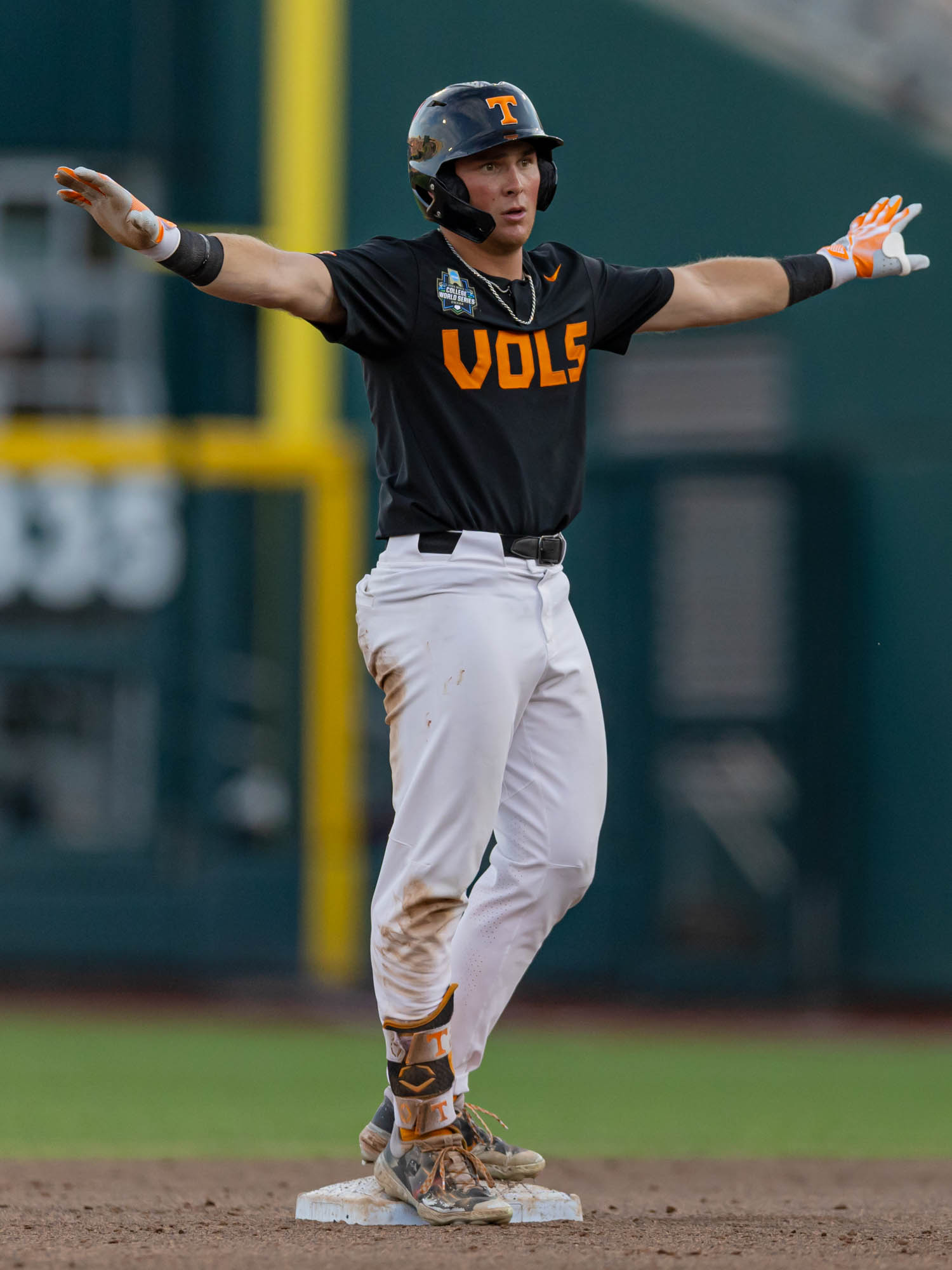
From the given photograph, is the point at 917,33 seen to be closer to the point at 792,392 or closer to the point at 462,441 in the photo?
the point at 792,392

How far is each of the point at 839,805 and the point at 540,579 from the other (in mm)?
6969

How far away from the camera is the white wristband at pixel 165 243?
3.90 m

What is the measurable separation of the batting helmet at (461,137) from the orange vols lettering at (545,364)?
0.85 feet

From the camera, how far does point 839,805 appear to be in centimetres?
1087

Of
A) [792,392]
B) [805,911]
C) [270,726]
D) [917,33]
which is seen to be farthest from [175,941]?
[917,33]

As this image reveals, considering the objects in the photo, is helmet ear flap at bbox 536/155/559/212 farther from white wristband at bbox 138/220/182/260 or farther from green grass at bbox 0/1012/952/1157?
green grass at bbox 0/1012/952/1157

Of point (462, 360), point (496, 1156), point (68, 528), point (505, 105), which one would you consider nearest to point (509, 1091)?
point (496, 1156)

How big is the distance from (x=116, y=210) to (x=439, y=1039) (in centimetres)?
193

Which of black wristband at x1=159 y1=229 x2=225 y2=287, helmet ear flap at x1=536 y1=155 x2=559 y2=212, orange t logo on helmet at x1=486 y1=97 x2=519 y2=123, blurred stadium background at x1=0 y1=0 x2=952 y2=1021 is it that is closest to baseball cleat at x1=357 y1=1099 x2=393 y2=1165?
black wristband at x1=159 y1=229 x2=225 y2=287

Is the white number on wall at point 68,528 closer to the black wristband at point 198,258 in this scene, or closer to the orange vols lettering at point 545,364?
the orange vols lettering at point 545,364

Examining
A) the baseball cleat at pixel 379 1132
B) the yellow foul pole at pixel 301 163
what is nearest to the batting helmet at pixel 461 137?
the baseball cleat at pixel 379 1132

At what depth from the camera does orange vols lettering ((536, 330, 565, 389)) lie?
4.27 meters

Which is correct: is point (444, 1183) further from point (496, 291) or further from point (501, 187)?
point (501, 187)

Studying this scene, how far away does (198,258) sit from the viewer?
12.8ft
